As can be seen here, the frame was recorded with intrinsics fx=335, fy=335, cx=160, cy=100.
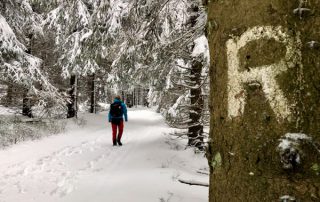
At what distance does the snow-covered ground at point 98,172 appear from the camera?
609 centimetres

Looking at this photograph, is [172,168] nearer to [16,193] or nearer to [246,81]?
[16,193]

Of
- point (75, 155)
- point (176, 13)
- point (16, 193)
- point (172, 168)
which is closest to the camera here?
point (16, 193)

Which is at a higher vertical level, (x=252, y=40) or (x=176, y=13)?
(x=176, y=13)

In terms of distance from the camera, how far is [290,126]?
989 millimetres

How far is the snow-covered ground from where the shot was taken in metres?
6.09

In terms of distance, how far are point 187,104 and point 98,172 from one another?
A: 2.82 metres

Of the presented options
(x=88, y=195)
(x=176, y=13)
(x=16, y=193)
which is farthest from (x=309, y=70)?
(x=176, y=13)

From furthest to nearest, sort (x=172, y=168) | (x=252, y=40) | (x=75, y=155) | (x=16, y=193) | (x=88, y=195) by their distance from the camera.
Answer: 1. (x=75, y=155)
2. (x=172, y=168)
3. (x=16, y=193)
4. (x=88, y=195)
5. (x=252, y=40)

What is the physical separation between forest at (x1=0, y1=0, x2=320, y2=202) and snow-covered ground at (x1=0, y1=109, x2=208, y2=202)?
0.10 ft

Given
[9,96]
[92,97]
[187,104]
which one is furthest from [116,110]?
[92,97]

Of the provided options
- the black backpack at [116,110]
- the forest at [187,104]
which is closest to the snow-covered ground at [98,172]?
the forest at [187,104]

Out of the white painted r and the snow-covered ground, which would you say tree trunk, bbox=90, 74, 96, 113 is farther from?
the white painted r

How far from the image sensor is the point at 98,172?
321 inches

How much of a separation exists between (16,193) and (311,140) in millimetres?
6702
